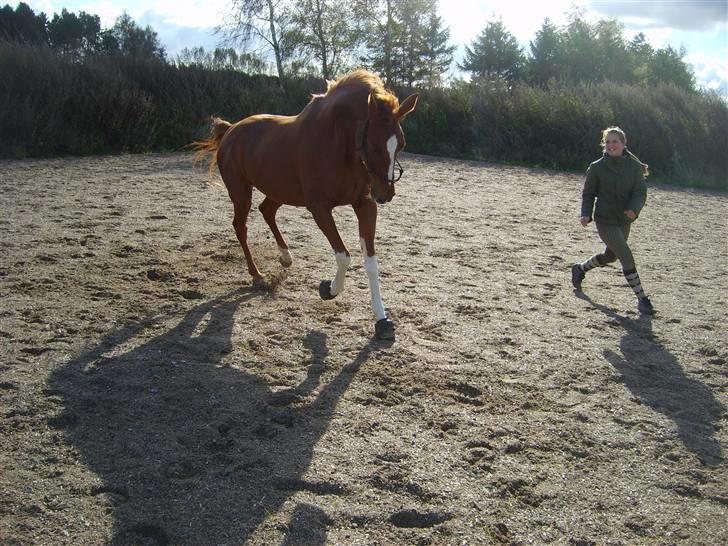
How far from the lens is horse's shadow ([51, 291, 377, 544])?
316 cm

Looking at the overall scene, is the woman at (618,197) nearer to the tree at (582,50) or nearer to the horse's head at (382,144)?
the horse's head at (382,144)

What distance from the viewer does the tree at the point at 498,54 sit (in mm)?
49906

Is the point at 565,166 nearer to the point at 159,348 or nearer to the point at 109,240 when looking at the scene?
the point at 109,240

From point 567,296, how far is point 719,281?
80.5 inches

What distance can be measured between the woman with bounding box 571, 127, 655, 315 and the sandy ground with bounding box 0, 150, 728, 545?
1.26 ft

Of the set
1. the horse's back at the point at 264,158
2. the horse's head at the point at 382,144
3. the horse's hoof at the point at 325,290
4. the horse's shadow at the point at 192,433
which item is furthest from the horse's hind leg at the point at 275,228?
the horse's head at the point at 382,144

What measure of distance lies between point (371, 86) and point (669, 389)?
9.97ft

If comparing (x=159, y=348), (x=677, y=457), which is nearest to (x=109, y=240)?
(x=159, y=348)

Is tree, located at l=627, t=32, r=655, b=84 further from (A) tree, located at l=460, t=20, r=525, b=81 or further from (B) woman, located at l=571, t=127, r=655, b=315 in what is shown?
(B) woman, located at l=571, t=127, r=655, b=315

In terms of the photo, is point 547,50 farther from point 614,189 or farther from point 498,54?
point 614,189

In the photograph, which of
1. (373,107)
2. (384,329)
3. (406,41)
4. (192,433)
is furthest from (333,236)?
(406,41)

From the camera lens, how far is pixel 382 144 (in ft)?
16.3

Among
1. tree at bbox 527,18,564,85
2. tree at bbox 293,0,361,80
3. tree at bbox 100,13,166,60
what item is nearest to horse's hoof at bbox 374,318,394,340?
tree at bbox 293,0,361,80

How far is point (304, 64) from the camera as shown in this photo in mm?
29984
